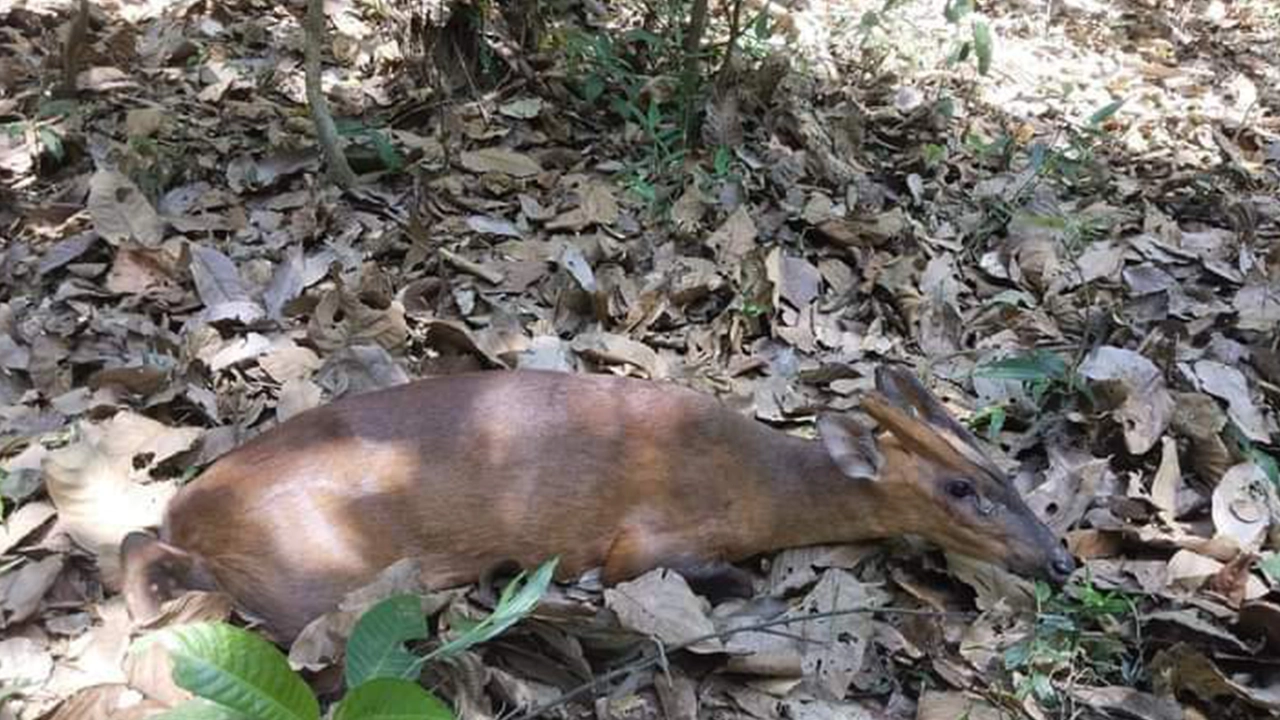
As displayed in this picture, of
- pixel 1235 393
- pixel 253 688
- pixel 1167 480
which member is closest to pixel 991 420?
pixel 1167 480

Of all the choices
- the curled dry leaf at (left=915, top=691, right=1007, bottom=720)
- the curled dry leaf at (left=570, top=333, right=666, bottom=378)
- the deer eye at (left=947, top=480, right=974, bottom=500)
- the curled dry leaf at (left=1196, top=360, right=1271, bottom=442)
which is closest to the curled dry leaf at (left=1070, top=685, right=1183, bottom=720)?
the curled dry leaf at (left=915, top=691, right=1007, bottom=720)

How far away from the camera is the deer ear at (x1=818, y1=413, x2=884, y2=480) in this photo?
12.7ft

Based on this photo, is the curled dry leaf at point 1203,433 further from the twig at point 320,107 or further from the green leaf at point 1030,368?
the twig at point 320,107

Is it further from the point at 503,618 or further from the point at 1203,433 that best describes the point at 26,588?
the point at 1203,433

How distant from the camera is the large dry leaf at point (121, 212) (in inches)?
190

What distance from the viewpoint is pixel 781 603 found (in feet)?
12.3

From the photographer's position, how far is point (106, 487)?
12.1 feet

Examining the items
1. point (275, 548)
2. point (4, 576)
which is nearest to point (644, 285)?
point (275, 548)

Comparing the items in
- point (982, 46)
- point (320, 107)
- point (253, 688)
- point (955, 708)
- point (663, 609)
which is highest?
point (320, 107)

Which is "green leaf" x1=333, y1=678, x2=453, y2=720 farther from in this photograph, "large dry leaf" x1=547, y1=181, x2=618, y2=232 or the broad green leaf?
"large dry leaf" x1=547, y1=181, x2=618, y2=232

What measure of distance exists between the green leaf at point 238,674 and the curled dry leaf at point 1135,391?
8.67 ft

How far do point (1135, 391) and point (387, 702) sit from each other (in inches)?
106

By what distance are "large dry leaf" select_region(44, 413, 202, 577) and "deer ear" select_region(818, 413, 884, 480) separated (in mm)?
1852

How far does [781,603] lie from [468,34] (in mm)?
3278
